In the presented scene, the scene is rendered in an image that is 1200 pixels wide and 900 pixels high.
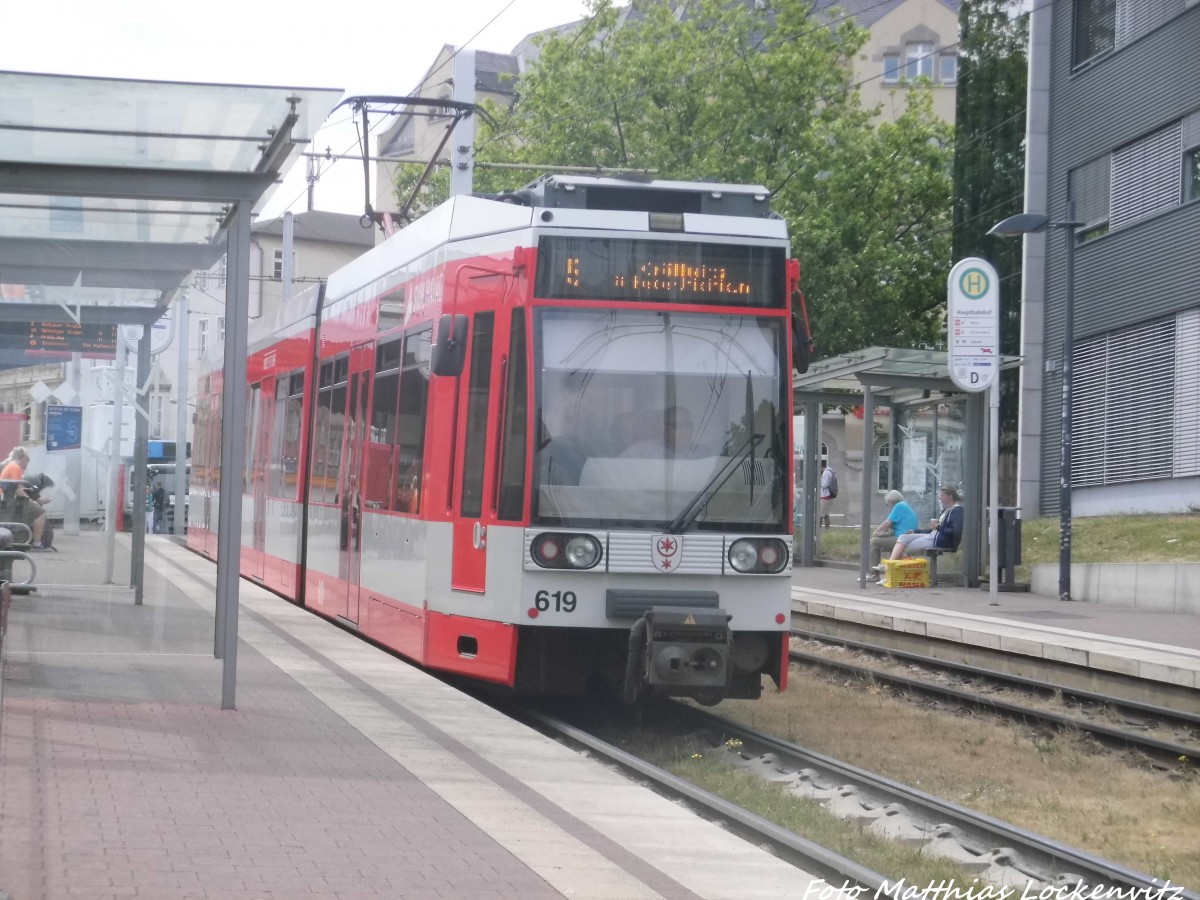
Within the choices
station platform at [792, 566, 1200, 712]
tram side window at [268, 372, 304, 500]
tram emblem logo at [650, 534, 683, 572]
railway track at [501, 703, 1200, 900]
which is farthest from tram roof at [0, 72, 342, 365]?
station platform at [792, 566, 1200, 712]

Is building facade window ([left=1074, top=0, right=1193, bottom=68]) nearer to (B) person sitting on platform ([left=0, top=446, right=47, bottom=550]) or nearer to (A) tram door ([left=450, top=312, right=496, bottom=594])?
(A) tram door ([left=450, top=312, right=496, bottom=594])

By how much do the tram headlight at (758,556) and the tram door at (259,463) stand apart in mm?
9057

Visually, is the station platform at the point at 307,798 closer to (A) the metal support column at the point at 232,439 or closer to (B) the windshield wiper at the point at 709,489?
(A) the metal support column at the point at 232,439

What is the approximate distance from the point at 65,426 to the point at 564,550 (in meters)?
5.02

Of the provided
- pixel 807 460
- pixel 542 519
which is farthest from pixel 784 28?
pixel 542 519

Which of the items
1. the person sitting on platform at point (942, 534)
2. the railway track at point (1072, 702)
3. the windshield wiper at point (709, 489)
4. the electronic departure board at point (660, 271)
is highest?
the electronic departure board at point (660, 271)

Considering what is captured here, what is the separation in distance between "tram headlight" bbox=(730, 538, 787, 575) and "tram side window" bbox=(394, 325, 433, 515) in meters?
2.49

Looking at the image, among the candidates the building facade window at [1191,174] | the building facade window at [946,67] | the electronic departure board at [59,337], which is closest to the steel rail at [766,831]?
the electronic departure board at [59,337]

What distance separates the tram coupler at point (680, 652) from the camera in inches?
368

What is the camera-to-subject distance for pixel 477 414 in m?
10.2

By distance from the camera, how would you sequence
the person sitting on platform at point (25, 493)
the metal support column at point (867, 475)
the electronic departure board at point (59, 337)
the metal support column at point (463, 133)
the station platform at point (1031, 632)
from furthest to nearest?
1. the metal support column at point (463, 133)
2. the metal support column at point (867, 475)
3. the station platform at point (1031, 632)
4. the person sitting on platform at point (25, 493)
5. the electronic departure board at point (59, 337)

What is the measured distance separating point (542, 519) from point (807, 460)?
15.1 metres

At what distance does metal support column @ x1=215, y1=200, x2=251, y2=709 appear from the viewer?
8227 millimetres

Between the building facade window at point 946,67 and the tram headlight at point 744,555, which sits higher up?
the building facade window at point 946,67
